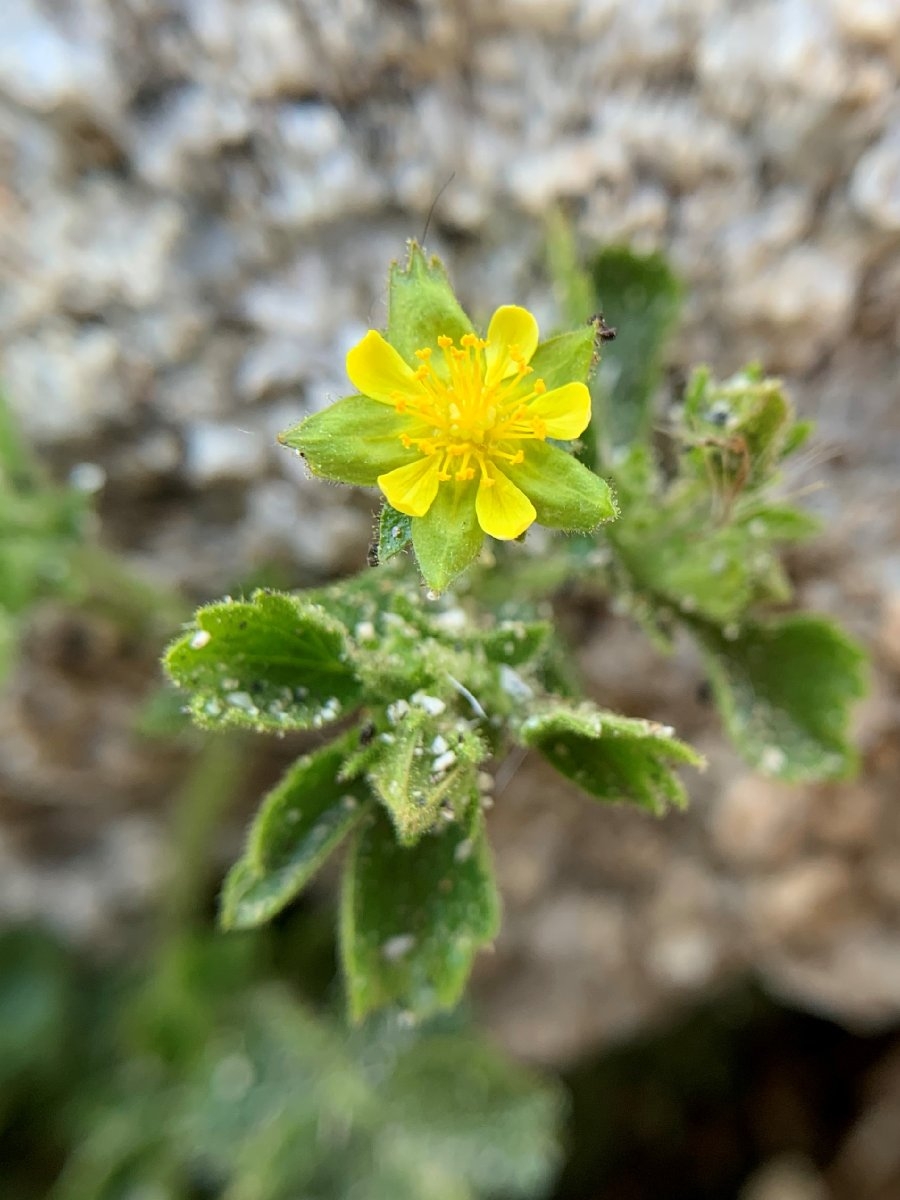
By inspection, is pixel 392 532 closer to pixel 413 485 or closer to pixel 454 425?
pixel 413 485

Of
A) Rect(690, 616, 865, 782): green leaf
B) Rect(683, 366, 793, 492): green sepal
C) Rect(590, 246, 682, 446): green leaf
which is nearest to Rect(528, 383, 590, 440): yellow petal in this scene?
Rect(683, 366, 793, 492): green sepal

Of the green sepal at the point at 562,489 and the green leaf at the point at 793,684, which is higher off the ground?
the green sepal at the point at 562,489

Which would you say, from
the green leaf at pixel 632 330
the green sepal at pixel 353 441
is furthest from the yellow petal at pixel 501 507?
the green leaf at pixel 632 330

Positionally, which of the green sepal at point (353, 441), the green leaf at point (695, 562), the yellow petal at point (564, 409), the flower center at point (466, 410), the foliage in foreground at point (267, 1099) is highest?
the yellow petal at point (564, 409)

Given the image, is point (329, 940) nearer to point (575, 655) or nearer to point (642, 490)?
point (575, 655)

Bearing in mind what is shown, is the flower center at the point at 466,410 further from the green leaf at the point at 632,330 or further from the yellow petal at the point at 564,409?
the green leaf at the point at 632,330

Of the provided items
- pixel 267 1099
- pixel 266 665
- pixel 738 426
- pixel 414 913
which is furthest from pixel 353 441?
pixel 267 1099

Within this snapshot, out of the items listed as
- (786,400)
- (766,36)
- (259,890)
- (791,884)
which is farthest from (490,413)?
A: (791,884)
